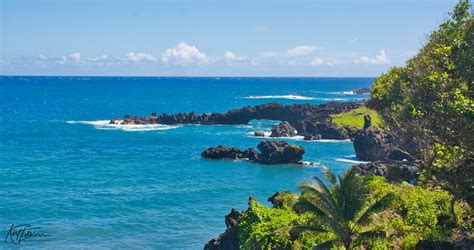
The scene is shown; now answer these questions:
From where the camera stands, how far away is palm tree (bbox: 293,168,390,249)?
2417 cm

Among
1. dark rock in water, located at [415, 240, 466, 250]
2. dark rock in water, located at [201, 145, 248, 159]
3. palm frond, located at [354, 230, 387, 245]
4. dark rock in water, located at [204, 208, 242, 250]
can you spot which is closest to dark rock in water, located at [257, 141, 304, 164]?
dark rock in water, located at [201, 145, 248, 159]

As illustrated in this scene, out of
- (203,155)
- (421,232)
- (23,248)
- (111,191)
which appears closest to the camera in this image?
(421,232)

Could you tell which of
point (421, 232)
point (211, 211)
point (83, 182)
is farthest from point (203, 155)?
point (421, 232)

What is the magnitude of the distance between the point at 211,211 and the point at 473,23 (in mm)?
33497

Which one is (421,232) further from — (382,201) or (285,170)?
(285,170)

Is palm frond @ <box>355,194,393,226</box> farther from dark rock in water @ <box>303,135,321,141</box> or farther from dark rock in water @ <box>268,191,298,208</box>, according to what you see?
dark rock in water @ <box>303,135,321,141</box>

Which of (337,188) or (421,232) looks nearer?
(337,188)

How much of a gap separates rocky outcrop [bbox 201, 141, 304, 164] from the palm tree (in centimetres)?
5417

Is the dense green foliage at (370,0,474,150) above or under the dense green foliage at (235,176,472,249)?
above

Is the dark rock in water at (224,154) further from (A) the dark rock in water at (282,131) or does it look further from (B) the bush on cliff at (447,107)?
(B) the bush on cliff at (447,107)

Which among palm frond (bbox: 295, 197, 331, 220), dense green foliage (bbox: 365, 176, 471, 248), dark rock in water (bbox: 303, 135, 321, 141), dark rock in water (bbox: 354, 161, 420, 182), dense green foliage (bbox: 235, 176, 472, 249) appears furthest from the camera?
dark rock in water (bbox: 303, 135, 321, 141)

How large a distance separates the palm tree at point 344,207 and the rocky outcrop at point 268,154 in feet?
178

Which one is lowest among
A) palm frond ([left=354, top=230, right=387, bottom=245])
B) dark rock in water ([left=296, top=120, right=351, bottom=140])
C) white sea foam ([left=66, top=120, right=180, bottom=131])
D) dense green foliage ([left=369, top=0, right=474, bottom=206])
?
white sea foam ([left=66, top=120, right=180, bottom=131])

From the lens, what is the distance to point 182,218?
50.7m
